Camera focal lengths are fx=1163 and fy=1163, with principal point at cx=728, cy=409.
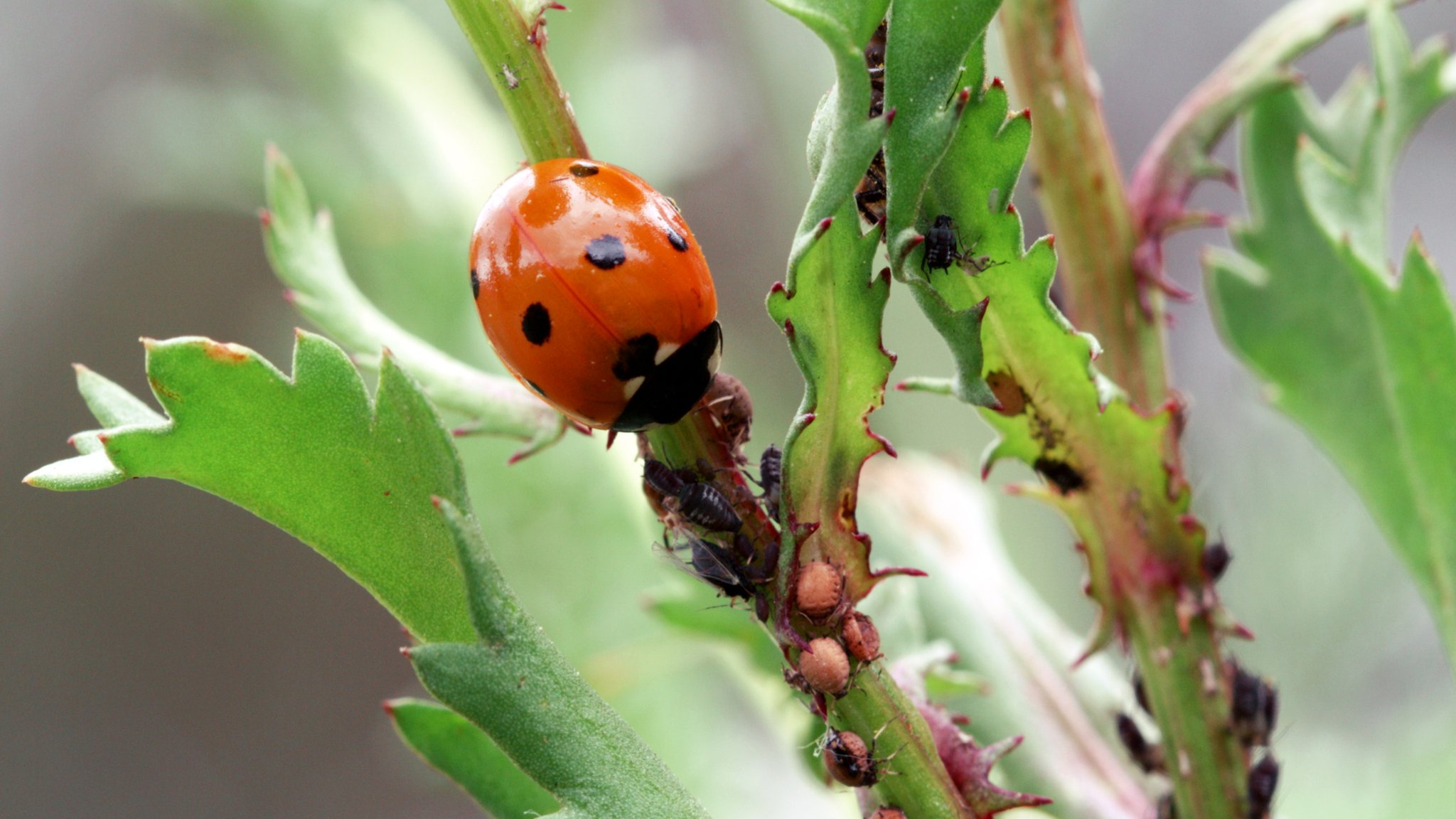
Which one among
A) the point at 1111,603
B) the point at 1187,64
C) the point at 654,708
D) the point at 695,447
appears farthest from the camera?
the point at 1187,64

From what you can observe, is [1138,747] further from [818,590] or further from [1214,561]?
[818,590]

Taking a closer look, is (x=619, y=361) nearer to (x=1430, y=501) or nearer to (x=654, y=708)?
(x=1430, y=501)

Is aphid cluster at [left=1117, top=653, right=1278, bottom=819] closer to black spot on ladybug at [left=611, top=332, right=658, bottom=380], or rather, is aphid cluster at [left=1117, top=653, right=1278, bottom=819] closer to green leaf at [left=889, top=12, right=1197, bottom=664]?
green leaf at [left=889, top=12, right=1197, bottom=664]

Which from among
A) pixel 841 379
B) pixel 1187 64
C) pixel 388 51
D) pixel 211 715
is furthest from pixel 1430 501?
pixel 211 715

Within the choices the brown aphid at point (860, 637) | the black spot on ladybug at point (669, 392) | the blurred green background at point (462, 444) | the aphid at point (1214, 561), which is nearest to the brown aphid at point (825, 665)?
the brown aphid at point (860, 637)

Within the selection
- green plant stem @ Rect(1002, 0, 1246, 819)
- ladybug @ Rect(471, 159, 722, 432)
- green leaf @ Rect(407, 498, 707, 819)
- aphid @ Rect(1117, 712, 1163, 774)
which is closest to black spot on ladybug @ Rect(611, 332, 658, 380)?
ladybug @ Rect(471, 159, 722, 432)

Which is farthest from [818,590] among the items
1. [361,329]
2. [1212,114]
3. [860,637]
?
[1212,114]
